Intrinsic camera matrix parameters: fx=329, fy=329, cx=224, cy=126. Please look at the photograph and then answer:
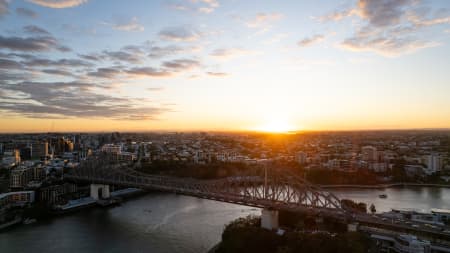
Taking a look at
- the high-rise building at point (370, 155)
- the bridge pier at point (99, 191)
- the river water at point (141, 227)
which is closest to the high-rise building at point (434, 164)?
the high-rise building at point (370, 155)

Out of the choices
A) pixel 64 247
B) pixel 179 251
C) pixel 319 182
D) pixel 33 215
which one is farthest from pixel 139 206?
pixel 319 182

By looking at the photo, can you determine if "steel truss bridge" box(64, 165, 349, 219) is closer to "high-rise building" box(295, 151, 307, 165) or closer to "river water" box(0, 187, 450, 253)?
"river water" box(0, 187, 450, 253)

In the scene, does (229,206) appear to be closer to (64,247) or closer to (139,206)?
(139,206)

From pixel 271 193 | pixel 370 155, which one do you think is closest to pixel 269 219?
pixel 271 193

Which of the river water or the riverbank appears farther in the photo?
the riverbank

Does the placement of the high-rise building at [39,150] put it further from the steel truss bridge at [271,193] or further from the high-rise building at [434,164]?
the high-rise building at [434,164]

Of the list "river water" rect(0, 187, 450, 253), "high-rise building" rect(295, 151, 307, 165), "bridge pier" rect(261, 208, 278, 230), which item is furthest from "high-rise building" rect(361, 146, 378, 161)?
"bridge pier" rect(261, 208, 278, 230)
